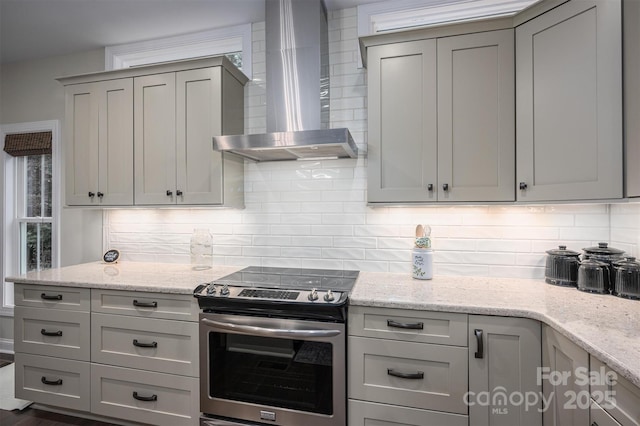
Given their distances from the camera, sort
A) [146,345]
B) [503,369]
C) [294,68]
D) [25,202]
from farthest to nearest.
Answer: [25,202], [294,68], [146,345], [503,369]

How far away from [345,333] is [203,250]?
1379 mm

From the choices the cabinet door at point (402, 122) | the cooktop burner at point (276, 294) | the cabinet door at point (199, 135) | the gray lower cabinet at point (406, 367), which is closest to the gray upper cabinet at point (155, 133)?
the cabinet door at point (199, 135)

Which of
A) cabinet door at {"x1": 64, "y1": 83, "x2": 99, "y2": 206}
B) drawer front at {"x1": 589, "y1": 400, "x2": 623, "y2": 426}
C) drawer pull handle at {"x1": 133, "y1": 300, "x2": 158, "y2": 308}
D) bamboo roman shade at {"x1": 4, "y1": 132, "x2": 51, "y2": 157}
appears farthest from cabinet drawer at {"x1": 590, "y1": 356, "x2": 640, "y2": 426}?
bamboo roman shade at {"x1": 4, "y1": 132, "x2": 51, "y2": 157}

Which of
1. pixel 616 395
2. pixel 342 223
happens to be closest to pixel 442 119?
pixel 342 223

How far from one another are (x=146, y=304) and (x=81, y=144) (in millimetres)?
1515

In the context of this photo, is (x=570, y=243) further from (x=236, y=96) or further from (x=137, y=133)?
(x=137, y=133)

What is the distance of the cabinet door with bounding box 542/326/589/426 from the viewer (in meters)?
1.19

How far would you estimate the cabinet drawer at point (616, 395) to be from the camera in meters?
0.93

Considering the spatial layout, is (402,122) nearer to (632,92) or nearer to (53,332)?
(632,92)

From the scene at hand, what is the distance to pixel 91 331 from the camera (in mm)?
2082

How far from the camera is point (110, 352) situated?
205 cm

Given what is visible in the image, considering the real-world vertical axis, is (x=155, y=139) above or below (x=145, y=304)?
above

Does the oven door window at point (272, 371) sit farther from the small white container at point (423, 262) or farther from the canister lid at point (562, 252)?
the canister lid at point (562, 252)

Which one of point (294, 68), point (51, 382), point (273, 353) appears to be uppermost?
point (294, 68)
